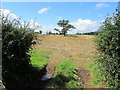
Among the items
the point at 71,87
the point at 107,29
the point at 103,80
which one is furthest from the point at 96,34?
the point at 71,87

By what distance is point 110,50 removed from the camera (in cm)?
666

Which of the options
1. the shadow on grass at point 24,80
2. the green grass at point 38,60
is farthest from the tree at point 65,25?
the shadow on grass at point 24,80

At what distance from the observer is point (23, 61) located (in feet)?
22.7

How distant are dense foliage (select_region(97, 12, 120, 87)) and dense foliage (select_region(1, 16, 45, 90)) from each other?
11.8 ft

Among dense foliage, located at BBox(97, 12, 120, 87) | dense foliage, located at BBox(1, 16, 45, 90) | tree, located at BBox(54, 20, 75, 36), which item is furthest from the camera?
tree, located at BBox(54, 20, 75, 36)

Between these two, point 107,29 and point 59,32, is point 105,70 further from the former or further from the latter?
point 59,32

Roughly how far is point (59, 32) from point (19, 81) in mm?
30224

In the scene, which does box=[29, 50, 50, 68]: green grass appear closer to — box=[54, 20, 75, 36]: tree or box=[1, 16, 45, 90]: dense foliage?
box=[1, 16, 45, 90]: dense foliage

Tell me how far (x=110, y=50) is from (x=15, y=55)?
178 inches

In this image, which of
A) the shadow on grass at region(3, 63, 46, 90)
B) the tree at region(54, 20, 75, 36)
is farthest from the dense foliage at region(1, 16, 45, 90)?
the tree at region(54, 20, 75, 36)

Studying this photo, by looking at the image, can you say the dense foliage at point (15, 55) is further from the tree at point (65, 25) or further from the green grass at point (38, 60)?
the tree at point (65, 25)

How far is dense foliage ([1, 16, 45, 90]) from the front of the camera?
18.5 feet

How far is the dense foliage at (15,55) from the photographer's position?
563 centimetres

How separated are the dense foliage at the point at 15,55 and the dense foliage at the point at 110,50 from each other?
3596mm
